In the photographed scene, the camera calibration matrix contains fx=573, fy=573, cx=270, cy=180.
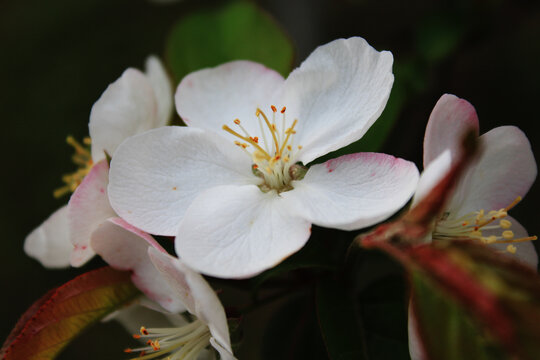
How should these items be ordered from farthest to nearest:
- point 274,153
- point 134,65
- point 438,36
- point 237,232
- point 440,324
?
point 134,65, point 438,36, point 274,153, point 237,232, point 440,324

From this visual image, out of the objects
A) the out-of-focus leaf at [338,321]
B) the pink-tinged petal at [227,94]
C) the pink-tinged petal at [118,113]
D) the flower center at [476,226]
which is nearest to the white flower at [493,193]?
the flower center at [476,226]

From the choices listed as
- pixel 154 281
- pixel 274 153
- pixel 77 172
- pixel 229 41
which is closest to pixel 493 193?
pixel 274 153

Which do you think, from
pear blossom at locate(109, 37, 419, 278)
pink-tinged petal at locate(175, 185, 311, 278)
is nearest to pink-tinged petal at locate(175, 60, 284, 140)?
pear blossom at locate(109, 37, 419, 278)

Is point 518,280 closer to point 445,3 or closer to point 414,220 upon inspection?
point 414,220

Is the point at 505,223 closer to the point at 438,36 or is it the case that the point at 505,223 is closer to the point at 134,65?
the point at 438,36

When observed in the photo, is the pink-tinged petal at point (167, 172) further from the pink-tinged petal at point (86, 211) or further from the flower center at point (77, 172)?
the flower center at point (77, 172)

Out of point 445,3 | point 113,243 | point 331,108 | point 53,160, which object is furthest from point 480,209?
point 53,160
